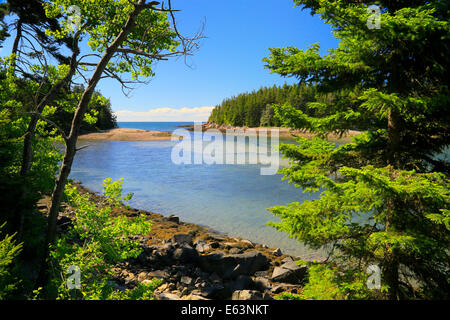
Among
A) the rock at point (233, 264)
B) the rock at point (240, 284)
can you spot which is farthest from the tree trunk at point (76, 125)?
the rock at point (240, 284)

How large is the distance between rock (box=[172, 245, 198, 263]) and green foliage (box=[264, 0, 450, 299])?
4890 millimetres

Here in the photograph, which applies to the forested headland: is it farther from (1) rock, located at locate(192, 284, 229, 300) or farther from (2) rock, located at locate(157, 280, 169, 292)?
(2) rock, located at locate(157, 280, 169, 292)

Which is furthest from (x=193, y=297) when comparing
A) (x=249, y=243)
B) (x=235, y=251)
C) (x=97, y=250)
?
(x=249, y=243)

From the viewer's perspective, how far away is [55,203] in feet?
17.0

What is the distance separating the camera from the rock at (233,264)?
7.75 m

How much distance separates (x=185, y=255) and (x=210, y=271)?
1116 mm

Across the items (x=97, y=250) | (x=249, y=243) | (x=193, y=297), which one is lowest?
(x=249, y=243)

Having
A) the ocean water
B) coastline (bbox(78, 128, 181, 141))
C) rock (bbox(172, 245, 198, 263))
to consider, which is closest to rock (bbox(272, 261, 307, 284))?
the ocean water

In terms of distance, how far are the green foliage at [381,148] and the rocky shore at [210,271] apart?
120 inches

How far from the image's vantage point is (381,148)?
4.73 metres

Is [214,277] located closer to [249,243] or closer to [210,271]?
[210,271]

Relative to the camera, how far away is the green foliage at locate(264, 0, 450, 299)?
3.38m
